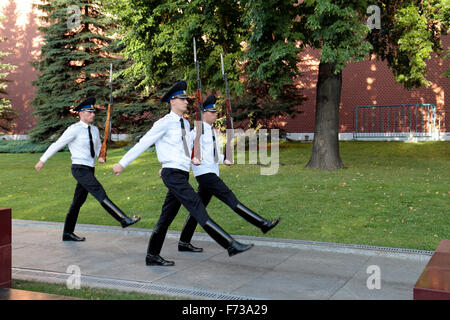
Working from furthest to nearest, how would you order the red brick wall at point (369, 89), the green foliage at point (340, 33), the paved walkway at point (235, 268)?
the red brick wall at point (369, 89), the green foliage at point (340, 33), the paved walkway at point (235, 268)

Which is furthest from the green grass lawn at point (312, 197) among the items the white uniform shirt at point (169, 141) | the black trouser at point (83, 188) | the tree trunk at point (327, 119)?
the white uniform shirt at point (169, 141)

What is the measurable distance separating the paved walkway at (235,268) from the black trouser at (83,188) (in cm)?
40

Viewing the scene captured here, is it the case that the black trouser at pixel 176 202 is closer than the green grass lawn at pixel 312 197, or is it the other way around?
the black trouser at pixel 176 202

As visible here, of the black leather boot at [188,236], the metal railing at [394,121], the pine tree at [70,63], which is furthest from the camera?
the pine tree at [70,63]

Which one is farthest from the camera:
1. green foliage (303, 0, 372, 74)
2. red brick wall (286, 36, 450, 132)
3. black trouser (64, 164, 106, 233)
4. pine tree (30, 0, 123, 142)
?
pine tree (30, 0, 123, 142)

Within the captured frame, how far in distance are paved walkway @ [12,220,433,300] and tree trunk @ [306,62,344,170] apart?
7.18m

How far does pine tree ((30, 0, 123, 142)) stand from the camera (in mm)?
26688

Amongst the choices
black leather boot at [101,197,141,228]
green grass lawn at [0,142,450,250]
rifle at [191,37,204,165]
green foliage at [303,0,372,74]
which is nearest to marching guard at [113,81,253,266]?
rifle at [191,37,204,165]

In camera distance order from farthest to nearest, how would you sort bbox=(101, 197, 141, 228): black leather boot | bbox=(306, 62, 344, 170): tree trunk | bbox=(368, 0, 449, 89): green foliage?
1. bbox=(306, 62, 344, 170): tree trunk
2. bbox=(368, 0, 449, 89): green foliage
3. bbox=(101, 197, 141, 228): black leather boot

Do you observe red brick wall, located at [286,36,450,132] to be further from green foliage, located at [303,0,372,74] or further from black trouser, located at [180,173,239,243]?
black trouser, located at [180,173,239,243]

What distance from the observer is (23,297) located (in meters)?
4.08

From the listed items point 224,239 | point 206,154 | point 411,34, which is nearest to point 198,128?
point 206,154

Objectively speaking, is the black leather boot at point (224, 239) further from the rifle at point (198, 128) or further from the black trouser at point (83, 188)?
the black trouser at point (83, 188)

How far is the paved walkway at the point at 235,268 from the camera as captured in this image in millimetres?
5031
